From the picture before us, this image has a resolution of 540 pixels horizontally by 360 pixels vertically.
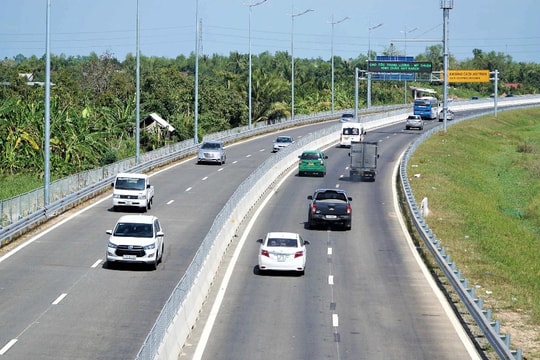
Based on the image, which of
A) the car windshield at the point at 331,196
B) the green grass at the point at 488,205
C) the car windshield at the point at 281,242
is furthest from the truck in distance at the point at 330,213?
the car windshield at the point at 281,242

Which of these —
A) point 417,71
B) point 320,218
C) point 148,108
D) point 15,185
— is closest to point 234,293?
point 320,218

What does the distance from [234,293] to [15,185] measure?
31464 mm

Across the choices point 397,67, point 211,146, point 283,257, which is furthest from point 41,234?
point 397,67

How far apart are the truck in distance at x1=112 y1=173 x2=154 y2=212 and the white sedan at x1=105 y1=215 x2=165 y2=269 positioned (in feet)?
41.0

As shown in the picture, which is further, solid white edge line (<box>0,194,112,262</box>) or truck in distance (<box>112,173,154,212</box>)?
truck in distance (<box>112,173,154,212</box>)

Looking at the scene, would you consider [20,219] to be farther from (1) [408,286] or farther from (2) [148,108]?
(2) [148,108]

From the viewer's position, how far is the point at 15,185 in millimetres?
60625

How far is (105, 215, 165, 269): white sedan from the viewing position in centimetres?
3503

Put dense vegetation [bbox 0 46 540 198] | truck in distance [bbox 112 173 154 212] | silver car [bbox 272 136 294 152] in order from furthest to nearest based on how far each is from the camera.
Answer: silver car [bbox 272 136 294 152] < dense vegetation [bbox 0 46 540 198] < truck in distance [bbox 112 173 154 212]

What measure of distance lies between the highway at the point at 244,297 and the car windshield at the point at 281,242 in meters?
1.17

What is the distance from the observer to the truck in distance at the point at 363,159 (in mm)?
64688

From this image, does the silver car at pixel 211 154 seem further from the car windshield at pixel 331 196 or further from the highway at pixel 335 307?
the car windshield at pixel 331 196

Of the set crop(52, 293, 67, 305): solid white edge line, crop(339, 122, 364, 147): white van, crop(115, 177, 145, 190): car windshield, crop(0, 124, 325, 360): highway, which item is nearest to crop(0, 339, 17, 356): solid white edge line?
crop(0, 124, 325, 360): highway

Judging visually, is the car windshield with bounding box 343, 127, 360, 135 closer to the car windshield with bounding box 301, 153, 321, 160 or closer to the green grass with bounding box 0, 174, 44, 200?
the car windshield with bounding box 301, 153, 321, 160
